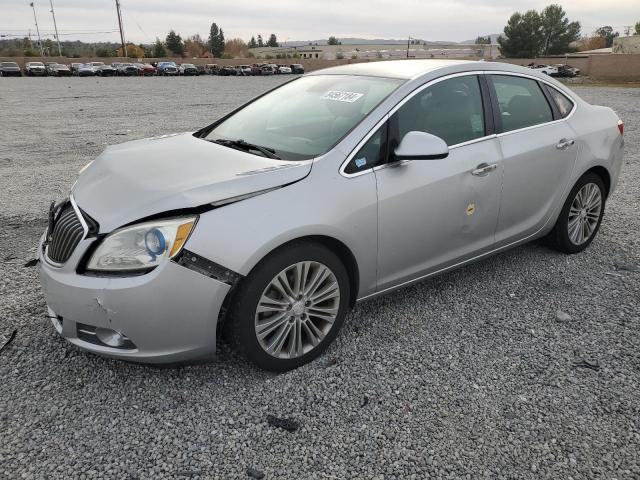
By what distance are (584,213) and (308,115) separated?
2.72 m

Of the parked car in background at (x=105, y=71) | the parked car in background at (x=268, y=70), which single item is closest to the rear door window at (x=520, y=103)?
the parked car in background at (x=105, y=71)

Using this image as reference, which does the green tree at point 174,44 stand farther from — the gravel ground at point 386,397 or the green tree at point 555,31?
the gravel ground at point 386,397

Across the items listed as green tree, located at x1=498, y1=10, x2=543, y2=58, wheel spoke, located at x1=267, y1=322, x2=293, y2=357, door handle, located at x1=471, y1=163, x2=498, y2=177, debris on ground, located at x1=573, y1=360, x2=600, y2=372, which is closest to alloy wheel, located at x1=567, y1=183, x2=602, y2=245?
door handle, located at x1=471, y1=163, x2=498, y2=177

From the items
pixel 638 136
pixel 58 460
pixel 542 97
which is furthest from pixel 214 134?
pixel 638 136

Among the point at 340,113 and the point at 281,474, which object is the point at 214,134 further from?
the point at 281,474

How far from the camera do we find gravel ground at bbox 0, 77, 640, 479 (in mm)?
2408

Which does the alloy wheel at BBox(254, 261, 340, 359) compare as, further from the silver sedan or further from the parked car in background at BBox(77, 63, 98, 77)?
the parked car in background at BBox(77, 63, 98, 77)

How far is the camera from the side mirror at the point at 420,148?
3.11m

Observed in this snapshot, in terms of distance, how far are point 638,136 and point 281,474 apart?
40.1 ft

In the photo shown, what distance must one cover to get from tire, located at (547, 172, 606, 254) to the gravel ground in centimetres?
44

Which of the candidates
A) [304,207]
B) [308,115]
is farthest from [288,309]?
[308,115]

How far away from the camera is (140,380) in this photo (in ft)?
9.71

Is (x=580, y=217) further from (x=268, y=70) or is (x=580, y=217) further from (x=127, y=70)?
(x=268, y=70)

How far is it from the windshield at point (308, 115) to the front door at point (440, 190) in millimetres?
291
